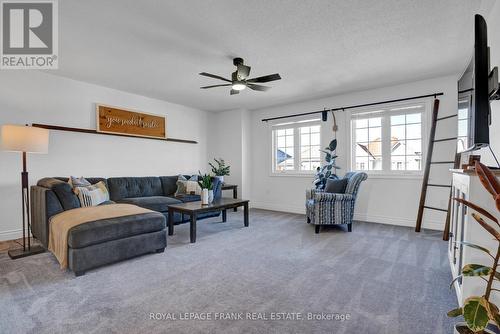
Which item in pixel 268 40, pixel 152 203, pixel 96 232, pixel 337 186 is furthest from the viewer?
pixel 337 186

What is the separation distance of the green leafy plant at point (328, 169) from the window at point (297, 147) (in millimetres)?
359

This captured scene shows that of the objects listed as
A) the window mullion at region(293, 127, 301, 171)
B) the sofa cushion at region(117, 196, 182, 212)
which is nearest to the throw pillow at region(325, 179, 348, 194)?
the window mullion at region(293, 127, 301, 171)

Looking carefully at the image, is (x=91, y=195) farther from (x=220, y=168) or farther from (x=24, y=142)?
(x=220, y=168)

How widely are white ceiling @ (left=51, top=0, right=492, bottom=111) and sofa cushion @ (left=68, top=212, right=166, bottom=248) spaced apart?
1.93 metres

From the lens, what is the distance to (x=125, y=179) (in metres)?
4.39

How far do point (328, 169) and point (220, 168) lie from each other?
2.49 m

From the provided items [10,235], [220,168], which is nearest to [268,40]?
[220,168]

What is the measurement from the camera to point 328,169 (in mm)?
4637

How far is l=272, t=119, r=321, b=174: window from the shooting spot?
17.3 ft

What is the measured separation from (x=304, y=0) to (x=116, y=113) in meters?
3.74

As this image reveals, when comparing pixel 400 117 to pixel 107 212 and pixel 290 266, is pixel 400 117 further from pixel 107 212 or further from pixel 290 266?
pixel 107 212

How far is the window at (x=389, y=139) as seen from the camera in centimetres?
416

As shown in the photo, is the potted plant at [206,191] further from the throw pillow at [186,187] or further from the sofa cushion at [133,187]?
the sofa cushion at [133,187]

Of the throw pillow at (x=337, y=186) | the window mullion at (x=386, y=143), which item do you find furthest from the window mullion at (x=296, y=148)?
the window mullion at (x=386, y=143)
